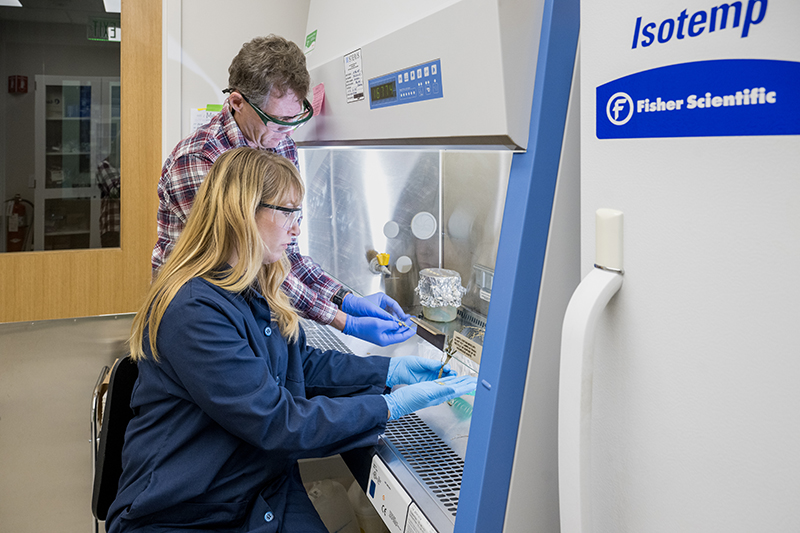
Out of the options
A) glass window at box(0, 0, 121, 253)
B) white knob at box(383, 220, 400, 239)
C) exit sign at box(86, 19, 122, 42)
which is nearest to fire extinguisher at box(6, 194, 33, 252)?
glass window at box(0, 0, 121, 253)

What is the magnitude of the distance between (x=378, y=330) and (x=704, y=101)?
119 cm

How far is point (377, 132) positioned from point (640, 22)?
72 cm

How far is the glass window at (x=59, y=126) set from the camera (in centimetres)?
209

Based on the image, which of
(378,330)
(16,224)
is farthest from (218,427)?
(16,224)

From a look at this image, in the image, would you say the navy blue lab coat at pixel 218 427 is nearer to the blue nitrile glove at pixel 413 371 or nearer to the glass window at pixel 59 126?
the blue nitrile glove at pixel 413 371

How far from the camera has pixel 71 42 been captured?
2145mm

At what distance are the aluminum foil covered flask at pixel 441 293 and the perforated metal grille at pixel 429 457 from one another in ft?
1.48

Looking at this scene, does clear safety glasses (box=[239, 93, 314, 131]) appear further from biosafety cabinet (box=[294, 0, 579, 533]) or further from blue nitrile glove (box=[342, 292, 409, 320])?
blue nitrile glove (box=[342, 292, 409, 320])

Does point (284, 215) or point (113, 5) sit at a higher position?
point (113, 5)

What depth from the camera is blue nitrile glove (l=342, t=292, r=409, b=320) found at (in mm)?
1747

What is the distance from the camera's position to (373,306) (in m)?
1.75

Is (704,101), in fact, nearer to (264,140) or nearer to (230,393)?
(230,393)

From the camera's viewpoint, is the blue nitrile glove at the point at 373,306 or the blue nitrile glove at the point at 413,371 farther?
the blue nitrile glove at the point at 373,306

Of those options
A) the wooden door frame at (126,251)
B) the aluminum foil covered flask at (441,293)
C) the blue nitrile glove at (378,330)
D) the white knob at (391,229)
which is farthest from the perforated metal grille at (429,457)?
the wooden door frame at (126,251)
